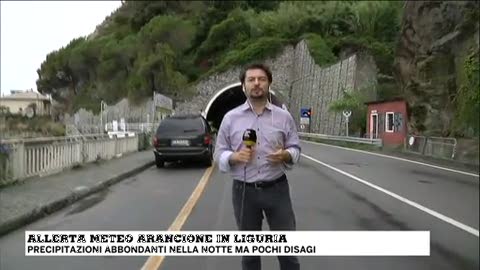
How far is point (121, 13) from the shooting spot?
88.4m

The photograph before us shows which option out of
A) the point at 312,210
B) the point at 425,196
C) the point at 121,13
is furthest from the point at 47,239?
the point at 121,13

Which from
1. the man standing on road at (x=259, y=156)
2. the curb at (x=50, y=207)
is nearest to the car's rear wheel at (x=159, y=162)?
the curb at (x=50, y=207)

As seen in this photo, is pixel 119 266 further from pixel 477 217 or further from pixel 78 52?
pixel 78 52

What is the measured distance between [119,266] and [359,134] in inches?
1370

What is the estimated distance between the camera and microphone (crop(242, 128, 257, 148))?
3611mm

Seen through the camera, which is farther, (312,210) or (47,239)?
(312,210)

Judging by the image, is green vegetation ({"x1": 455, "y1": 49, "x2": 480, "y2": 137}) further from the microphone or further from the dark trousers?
the microphone

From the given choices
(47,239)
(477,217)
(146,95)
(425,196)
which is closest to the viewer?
(477,217)

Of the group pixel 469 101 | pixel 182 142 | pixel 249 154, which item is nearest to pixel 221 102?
pixel 182 142

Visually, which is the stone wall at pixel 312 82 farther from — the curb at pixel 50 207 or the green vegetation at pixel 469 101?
the green vegetation at pixel 469 101

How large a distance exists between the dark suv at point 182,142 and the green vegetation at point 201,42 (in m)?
34.2

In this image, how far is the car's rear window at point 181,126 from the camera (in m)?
18.1

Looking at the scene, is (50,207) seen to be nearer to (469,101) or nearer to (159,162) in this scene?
(469,101)
